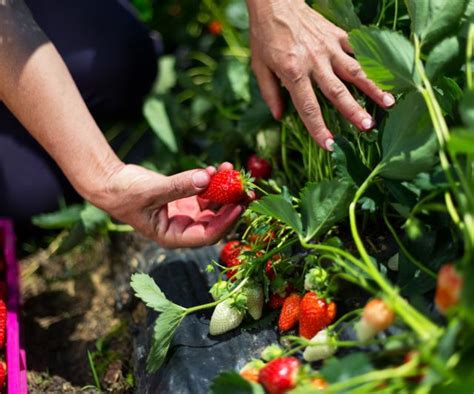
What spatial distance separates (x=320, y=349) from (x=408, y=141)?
27 cm

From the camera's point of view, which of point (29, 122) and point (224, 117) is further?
point (224, 117)

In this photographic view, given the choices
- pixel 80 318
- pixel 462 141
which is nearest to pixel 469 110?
pixel 462 141

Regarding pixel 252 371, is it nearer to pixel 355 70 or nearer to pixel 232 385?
pixel 232 385

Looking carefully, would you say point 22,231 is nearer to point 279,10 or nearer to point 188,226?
point 188,226

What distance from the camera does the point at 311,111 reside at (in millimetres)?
1073

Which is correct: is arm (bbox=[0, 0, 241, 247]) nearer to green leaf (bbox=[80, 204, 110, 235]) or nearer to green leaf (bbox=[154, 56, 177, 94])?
green leaf (bbox=[80, 204, 110, 235])

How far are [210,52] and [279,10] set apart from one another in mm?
674

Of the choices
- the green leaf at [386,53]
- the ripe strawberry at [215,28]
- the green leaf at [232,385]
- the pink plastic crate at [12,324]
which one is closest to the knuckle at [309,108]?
the green leaf at [386,53]

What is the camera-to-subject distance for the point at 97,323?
4.56 feet

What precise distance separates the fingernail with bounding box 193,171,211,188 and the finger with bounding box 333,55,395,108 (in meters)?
0.26

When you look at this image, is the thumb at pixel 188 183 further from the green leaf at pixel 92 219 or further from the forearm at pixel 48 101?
the green leaf at pixel 92 219

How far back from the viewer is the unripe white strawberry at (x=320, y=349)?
847 millimetres

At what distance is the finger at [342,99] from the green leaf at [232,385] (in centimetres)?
42

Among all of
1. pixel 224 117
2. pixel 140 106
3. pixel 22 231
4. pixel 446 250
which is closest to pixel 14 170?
pixel 22 231
